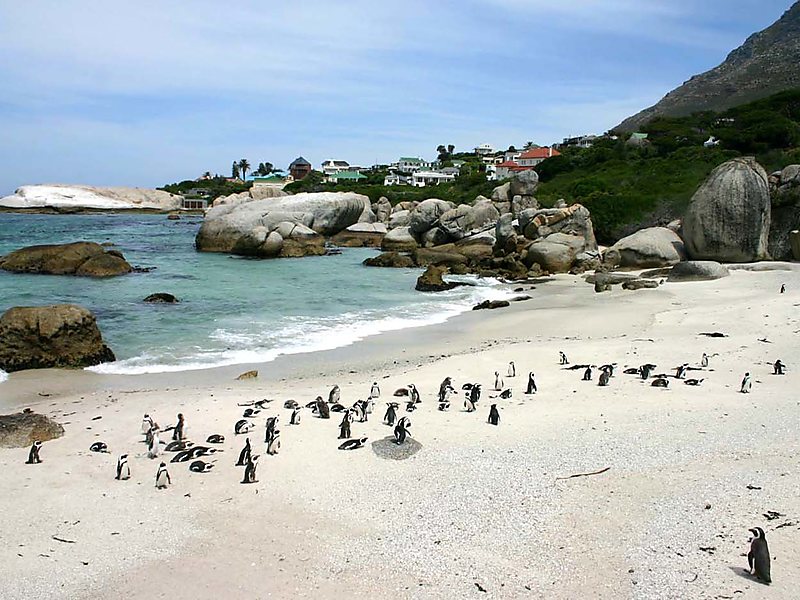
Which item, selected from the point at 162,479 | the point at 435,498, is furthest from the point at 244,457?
the point at 435,498

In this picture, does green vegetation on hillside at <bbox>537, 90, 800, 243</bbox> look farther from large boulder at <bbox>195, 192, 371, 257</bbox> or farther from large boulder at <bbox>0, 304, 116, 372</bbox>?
large boulder at <bbox>0, 304, 116, 372</bbox>

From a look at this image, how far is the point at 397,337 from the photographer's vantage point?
18.1m

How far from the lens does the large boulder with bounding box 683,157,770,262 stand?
26453 millimetres

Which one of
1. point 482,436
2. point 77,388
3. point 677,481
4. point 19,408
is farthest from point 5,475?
point 677,481

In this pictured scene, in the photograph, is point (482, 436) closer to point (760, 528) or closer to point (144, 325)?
point (760, 528)

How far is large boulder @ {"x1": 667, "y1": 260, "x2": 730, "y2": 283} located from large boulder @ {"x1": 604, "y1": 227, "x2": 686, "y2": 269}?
11.4 ft

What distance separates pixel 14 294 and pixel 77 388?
12.8 meters

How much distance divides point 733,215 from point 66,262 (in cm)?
2832

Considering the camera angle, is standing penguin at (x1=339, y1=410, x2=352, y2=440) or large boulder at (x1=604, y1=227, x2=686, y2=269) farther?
large boulder at (x1=604, y1=227, x2=686, y2=269)

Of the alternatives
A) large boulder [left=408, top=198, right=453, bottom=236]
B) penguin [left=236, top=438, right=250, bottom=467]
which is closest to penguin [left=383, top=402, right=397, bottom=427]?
penguin [left=236, top=438, right=250, bottom=467]

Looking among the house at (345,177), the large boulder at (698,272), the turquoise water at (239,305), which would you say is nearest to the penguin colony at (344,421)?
the turquoise water at (239,305)

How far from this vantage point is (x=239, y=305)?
22984mm

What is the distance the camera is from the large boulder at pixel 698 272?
24.3 m

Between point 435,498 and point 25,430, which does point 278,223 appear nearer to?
point 25,430
